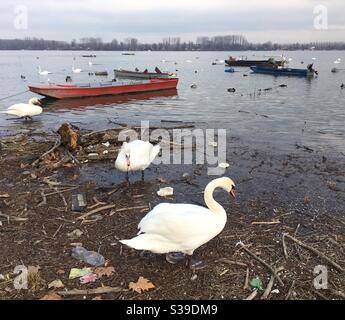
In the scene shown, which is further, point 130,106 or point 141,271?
point 130,106

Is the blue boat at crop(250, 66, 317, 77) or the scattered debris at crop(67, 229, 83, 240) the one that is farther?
the blue boat at crop(250, 66, 317, 77)

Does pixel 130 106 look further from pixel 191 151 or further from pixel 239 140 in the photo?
pixel 191 151

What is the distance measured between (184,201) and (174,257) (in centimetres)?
263

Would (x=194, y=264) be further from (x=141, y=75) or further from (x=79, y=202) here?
(x=141, y=75)

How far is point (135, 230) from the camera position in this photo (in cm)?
697

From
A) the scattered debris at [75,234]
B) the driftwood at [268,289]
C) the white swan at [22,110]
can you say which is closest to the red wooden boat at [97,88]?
the white swan at [22,110]

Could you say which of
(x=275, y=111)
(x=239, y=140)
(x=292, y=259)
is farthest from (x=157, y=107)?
(x=292, y=259)

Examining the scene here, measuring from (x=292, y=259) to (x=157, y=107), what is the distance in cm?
2065

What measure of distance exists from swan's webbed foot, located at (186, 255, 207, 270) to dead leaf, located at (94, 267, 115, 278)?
3.77ft

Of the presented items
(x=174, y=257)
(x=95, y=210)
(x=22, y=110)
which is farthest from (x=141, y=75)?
(x=174, y=257)

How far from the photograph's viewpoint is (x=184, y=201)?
337 inches

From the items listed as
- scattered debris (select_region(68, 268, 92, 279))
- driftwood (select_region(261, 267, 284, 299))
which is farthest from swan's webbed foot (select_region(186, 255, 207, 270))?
scattered debris (select_region(68, 268, 92, 279))

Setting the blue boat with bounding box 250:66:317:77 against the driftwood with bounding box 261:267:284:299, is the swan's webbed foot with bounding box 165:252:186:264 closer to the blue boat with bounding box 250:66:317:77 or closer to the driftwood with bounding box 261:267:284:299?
the driftwood with bounding box 261:267:284:299

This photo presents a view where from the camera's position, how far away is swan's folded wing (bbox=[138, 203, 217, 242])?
538cm
